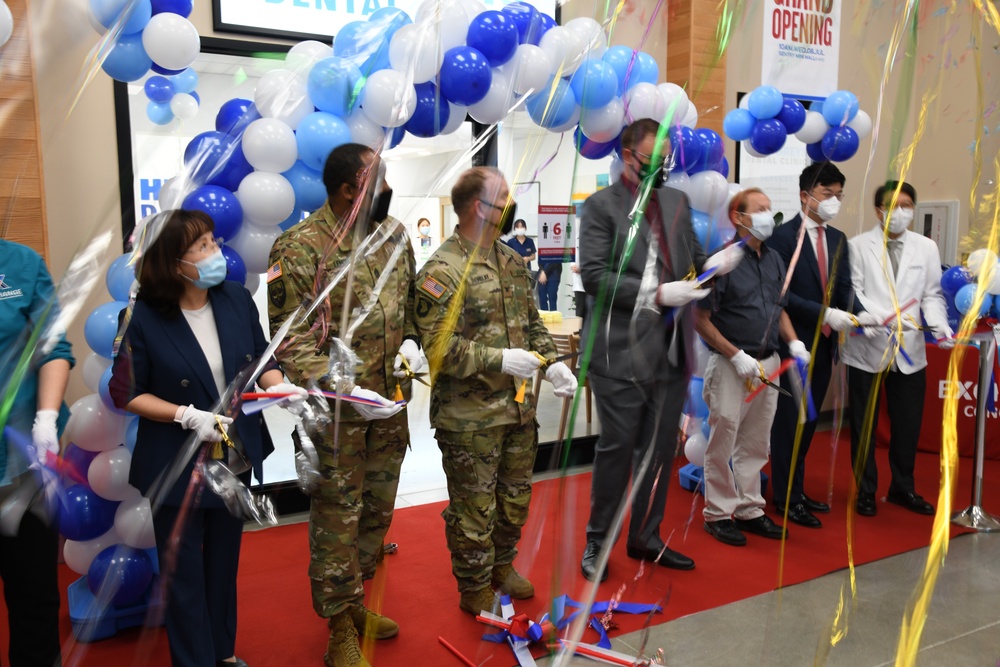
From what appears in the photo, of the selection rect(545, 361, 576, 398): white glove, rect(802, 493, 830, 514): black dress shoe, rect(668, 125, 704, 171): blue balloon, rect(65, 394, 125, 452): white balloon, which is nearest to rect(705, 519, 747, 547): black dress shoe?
rect(802, 493, 830, 514): black dress shoe

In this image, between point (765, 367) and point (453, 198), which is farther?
point (765, 367)

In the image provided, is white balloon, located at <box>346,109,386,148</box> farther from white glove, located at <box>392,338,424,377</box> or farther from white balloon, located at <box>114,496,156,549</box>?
white balloon, located at <box>114,496,156,549</box>

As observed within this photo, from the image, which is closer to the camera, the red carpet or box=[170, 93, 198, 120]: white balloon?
the red carpet

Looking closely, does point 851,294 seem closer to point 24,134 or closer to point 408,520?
point 408,520

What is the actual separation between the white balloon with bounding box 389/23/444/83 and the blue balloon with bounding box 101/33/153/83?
82 cm

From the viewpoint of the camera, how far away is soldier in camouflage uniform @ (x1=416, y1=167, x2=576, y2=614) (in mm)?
2287

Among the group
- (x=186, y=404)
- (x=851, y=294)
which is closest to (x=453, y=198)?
(x=186, y=404)

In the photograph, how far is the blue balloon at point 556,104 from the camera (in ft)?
8.75

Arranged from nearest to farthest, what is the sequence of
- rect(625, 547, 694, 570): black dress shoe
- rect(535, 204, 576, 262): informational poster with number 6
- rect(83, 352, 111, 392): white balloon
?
rect(83, 352, 111, 392): white balloon
rect(625, 547, 694, 570): black dress shoe
rect(535, 204, 576, 262): informational poster with number 6

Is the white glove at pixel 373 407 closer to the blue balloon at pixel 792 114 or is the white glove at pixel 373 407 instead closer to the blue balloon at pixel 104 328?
the blue balloon at pixel 104 328

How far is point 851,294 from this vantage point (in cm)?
336

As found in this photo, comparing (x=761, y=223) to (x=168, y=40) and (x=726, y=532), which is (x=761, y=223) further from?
(x=168, y=40)

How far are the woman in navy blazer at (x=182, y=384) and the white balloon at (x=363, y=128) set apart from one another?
0.75m

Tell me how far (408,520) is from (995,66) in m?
2.76
